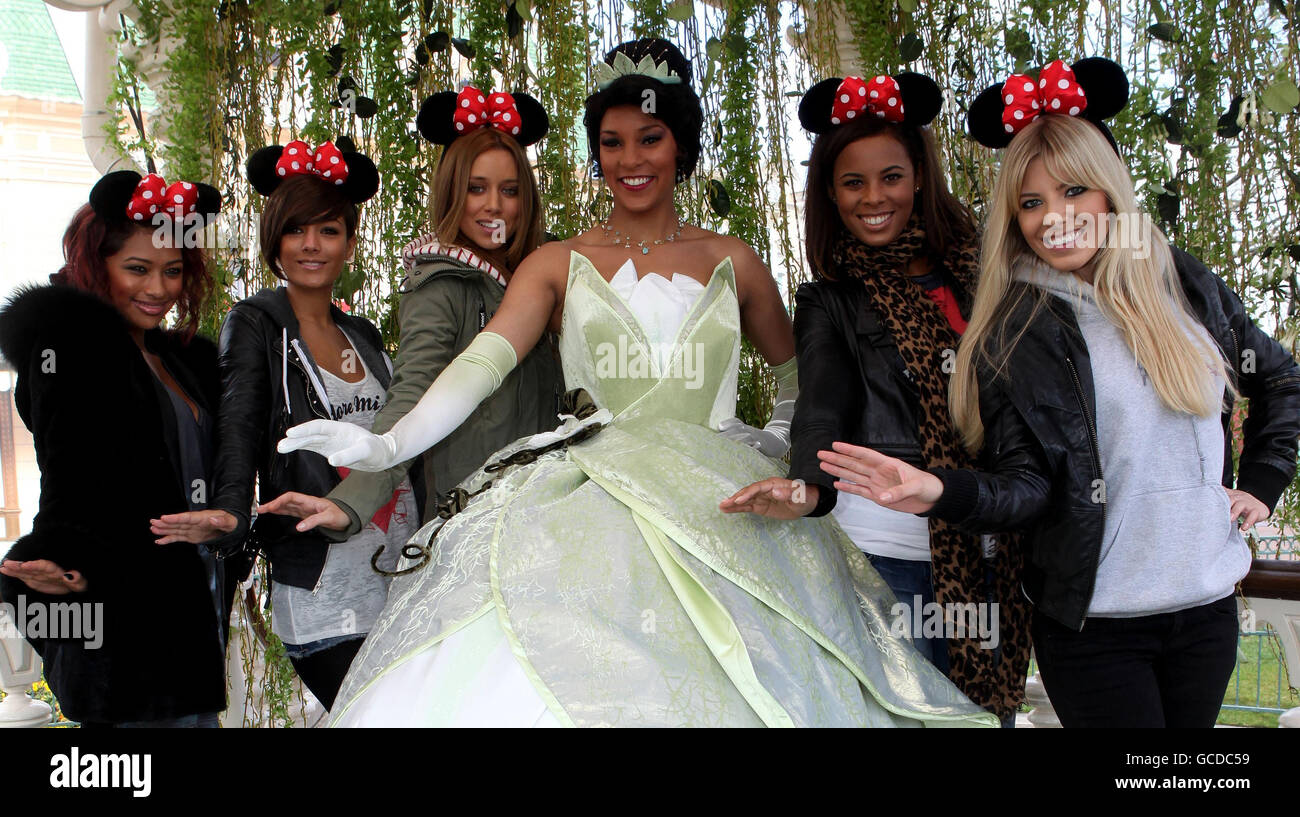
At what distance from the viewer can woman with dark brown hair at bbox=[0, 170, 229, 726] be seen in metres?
1.70

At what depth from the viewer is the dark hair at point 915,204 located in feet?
6.25

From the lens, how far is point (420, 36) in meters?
2.47

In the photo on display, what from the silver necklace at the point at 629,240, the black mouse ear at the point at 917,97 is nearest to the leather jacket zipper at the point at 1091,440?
the black mouse ear at the point at 917,97

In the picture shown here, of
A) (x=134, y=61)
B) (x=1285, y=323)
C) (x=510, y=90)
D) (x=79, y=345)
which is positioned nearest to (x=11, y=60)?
(x=134, y=61)

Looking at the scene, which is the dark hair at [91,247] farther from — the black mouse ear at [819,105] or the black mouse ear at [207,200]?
the black mouse ear at [819,105]

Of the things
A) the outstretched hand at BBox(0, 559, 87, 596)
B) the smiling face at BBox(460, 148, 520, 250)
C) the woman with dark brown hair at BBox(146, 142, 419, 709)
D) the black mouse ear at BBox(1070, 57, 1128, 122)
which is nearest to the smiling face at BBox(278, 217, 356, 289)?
the woman with dark brown hair at BBox(146, 142, 419, 709)

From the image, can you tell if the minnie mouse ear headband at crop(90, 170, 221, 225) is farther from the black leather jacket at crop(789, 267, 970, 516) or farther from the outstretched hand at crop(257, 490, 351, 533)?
the black leather jacket at crop(789, 267, 970, 516)

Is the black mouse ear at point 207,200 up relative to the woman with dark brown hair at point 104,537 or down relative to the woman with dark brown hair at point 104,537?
up

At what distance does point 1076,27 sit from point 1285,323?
2.62ft

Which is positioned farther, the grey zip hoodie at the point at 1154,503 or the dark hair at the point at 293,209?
the dark hair at the point at 293,209

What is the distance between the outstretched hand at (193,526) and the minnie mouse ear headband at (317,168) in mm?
714

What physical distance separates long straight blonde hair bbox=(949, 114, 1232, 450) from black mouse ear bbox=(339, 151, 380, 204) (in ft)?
4.01
